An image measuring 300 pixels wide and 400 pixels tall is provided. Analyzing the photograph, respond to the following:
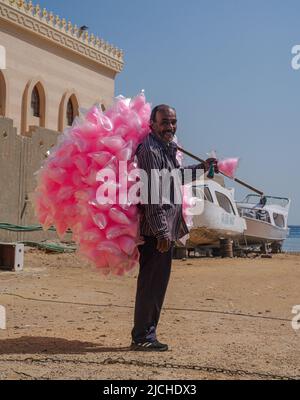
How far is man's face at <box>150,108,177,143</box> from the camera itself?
5.00 meters

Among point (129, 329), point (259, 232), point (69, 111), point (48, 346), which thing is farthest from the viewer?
point (69, 111)

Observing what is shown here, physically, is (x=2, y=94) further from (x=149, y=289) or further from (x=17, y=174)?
(x=149, y=289)

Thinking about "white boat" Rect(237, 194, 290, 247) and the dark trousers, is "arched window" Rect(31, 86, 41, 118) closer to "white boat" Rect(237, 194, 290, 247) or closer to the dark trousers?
"white boat" Rect(237, 194, 290, 247)

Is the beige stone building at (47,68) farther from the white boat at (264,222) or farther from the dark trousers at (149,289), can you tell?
the dark trousers at (149,289)

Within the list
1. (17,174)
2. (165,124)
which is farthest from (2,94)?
(165,124)

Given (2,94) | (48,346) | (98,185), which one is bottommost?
(48,346)

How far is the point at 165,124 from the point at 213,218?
44.4 ft

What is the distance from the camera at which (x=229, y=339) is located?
554 centimetres

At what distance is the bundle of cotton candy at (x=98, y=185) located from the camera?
191 inches

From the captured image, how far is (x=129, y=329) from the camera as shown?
238 inches

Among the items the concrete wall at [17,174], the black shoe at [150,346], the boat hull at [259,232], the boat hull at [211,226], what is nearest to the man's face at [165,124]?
the black shoe at [150,346]

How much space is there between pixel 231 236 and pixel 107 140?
15820 mm

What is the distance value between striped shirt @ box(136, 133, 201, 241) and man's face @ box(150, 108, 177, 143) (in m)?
0.05

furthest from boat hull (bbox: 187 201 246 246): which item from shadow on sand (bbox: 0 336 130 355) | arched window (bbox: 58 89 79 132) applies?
shadow on sand (bbox: 0 336 130 355)
